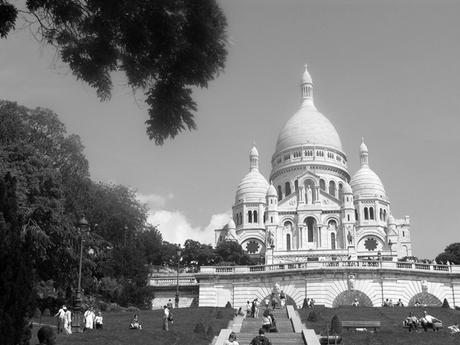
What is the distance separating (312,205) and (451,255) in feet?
66.6

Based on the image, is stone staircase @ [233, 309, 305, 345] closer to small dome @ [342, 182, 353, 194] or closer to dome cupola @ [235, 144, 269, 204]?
small dome @ [342, 182, 353, 194]

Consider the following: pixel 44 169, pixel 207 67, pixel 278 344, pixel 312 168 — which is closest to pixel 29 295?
pixel 207 67

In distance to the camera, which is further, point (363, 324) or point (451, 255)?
point (451, 255)

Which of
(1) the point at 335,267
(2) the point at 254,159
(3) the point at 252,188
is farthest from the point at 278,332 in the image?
(2) the point at 254,159

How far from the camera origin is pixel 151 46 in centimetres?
911

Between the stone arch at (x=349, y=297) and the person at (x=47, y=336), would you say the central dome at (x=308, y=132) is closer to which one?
the stone arch at (x=349, y=297)

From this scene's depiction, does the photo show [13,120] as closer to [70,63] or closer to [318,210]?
[70,63]

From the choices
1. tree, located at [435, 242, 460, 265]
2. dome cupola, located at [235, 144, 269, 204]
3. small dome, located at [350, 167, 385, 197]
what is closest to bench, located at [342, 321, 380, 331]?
tree, located at [435, 242, 460, 265]

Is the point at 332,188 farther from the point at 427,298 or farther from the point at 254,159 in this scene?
the point at 427,298

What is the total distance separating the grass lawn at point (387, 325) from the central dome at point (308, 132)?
247ft

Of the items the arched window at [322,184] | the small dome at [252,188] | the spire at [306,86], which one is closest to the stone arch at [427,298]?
the arched window at [322,184]

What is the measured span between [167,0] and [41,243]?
2972 cm

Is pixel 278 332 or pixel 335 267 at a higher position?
pixel 335 267

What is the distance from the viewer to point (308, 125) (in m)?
116
